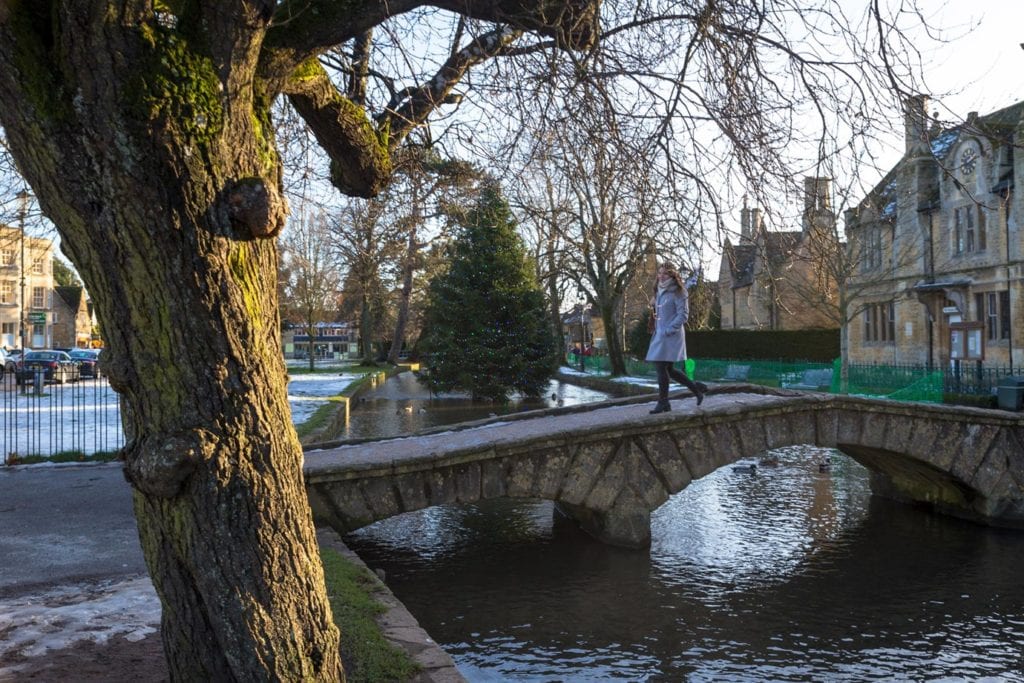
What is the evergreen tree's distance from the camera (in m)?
30.2

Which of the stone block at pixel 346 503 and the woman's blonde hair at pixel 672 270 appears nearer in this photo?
the stone block at pixel 346 503

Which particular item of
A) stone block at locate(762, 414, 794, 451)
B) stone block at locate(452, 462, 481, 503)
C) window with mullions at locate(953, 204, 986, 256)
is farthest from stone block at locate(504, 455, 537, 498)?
window with mullions at locate(953, 204, 986, 256)

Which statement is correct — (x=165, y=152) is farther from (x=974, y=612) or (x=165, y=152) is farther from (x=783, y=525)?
(x=783, y=525)

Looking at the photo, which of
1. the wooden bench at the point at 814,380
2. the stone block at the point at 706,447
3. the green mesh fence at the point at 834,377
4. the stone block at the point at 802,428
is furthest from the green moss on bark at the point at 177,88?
the wooden bench at the point at 814,380

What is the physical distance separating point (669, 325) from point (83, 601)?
709 centimetres

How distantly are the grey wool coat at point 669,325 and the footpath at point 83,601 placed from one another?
467cm

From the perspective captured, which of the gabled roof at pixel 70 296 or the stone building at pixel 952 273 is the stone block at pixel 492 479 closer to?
the stone building at pixel 952 273

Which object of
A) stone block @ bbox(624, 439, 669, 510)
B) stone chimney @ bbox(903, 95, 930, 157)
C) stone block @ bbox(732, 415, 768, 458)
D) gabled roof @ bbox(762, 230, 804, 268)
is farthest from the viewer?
stone block @ bbox(732, 415, 768, 458)

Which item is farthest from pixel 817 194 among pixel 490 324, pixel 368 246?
pixel 490 324

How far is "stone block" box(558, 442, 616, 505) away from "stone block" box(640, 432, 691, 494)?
18.8 inches

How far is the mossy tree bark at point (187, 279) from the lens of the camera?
3555 millimetres

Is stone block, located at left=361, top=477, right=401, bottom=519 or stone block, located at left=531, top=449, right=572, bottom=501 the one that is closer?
stone block, located at left=361, top=477, right=401, bottom=519

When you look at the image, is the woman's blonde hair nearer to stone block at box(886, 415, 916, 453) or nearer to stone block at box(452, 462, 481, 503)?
stone block at box(452, 462, 481, 503)

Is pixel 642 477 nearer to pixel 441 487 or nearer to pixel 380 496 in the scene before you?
pixel 441 487
